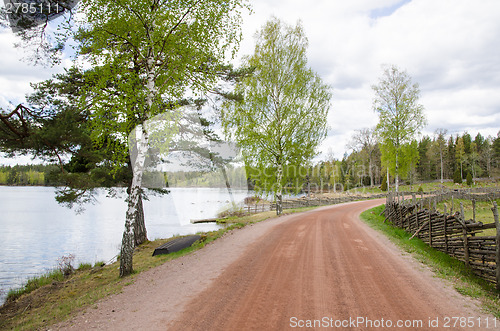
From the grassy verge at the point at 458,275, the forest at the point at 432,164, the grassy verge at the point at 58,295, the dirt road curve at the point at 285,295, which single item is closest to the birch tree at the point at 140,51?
the grassy verge at the point at 58,295

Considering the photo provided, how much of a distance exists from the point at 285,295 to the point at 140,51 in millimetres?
9085

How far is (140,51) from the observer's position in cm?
930

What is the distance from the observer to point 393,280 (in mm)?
6594

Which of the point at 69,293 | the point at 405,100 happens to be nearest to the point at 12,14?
the point at 69,293

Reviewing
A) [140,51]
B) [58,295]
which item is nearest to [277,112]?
[140,51]

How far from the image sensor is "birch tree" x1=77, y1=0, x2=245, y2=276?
8.23m

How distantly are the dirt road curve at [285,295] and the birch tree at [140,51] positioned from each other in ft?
9.83

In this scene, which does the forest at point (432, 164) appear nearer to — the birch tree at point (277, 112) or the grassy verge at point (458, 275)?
the birch tree at point (277, 112)

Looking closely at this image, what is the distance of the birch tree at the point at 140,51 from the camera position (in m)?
8.23

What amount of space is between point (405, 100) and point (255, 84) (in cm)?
1801

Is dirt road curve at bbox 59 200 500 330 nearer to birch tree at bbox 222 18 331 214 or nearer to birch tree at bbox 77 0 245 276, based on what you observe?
birch tree at bbox 77 0 245 276

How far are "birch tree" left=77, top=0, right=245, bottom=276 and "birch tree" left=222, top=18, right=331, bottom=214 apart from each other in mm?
9291

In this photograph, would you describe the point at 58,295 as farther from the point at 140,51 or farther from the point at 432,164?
the point at 432,164

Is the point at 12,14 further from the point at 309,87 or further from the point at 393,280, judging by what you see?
the point at 309,87
